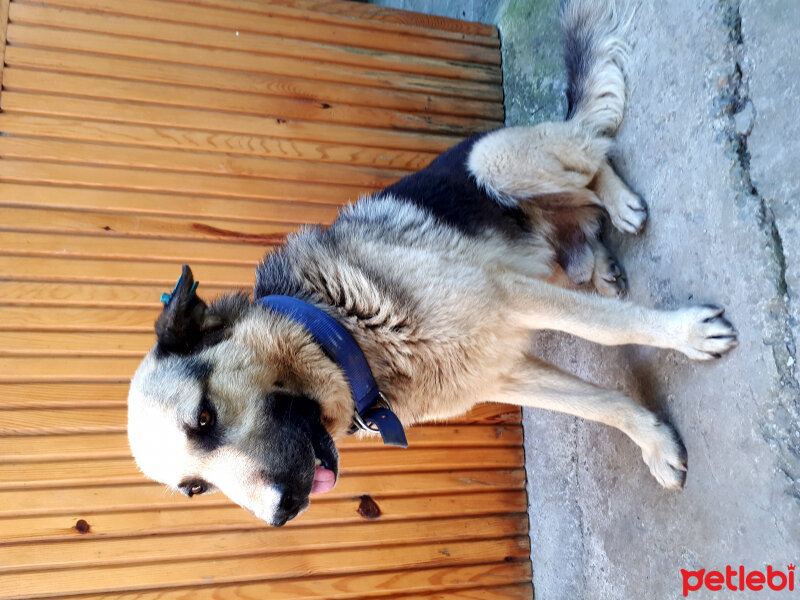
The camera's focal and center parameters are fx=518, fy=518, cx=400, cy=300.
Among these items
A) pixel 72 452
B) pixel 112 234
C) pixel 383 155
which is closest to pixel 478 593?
pixel 72 452

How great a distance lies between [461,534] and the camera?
279 centimetres

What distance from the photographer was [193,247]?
8.86 feet

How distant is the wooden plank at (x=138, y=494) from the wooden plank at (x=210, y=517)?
0.02 meters

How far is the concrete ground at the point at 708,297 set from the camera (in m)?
1.50

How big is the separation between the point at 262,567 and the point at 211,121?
232 centimetres

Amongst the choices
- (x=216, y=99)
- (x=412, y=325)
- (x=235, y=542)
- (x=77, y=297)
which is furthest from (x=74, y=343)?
(x=412, y=325)

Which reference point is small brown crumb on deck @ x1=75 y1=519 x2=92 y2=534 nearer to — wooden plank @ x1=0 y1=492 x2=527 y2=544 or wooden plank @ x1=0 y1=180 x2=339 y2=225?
wooden plank @ x1=0 y1=492 x2=527 y2=544

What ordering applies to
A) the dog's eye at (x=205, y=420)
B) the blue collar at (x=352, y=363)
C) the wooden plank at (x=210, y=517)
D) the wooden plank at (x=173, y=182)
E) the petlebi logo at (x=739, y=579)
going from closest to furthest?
1. the petlebi logo at (x=739, y=579)
2. the dog's eye at (x=205, y=420)
3. the blue collar at (x=352, y=363)
4. the wooden plank at (x=210, y=517)
5. the wooden plank at (x=173, y=182)

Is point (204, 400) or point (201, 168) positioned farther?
point (201, 168)

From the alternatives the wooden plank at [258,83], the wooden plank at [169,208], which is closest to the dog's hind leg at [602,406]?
the wooden plank at [169,208]

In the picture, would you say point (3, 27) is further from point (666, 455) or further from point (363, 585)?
point (666, 455)

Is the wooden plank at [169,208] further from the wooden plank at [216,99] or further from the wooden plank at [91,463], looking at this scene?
the wooden plank at [91,463]

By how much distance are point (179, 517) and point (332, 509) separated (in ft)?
2.37

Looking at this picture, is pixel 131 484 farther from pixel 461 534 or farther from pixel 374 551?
pixel 461 534
